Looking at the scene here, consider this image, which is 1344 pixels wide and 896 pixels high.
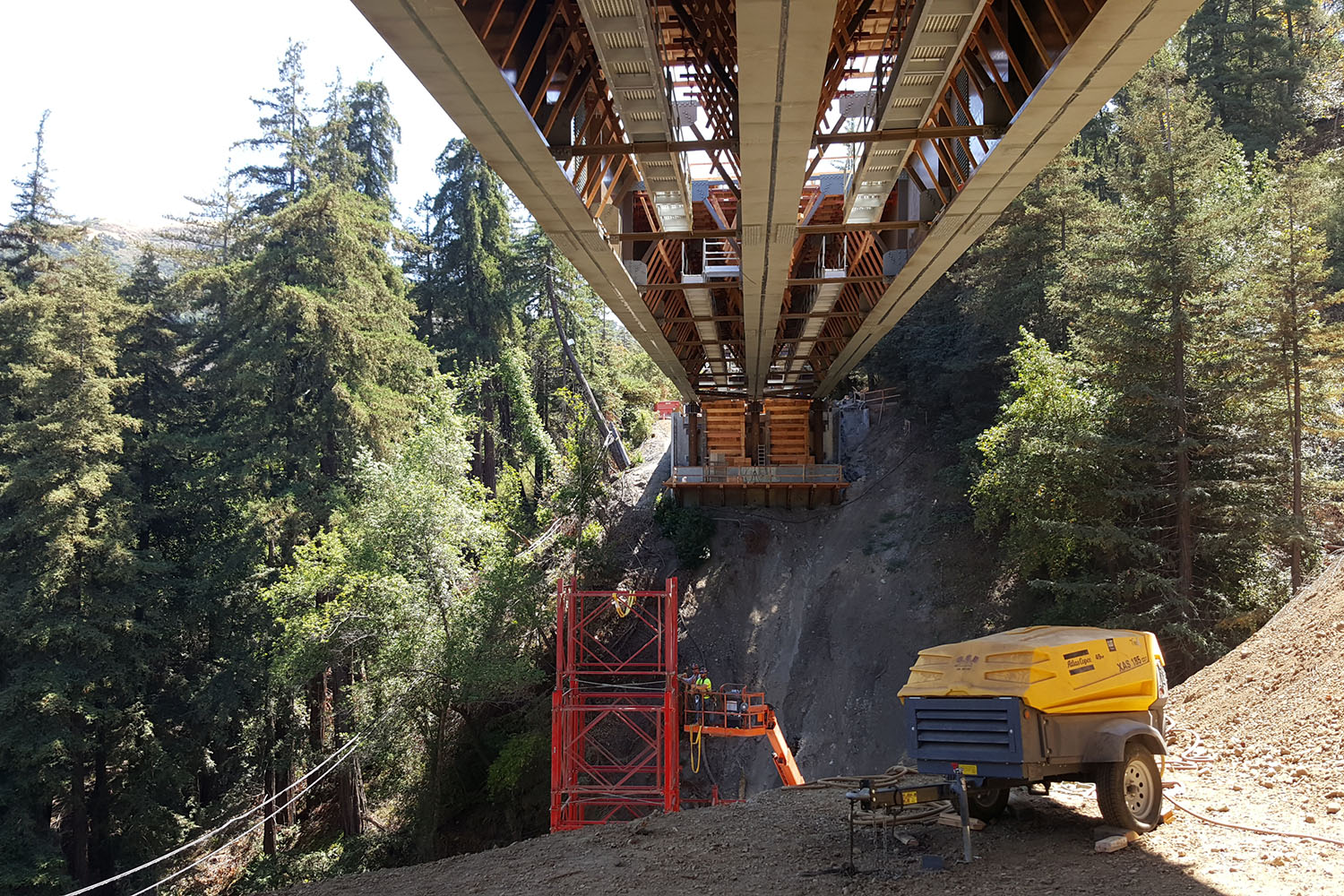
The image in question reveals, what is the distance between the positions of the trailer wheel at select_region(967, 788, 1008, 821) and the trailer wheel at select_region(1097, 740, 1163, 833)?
103 centimetres

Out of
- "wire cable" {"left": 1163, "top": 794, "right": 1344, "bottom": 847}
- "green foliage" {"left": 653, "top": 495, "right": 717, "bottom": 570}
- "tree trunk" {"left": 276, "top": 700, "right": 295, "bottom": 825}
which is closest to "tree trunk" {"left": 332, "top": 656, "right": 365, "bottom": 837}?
"tree trunk" {"left": 276, "top": 700, "right": 295, "bottom": 825}

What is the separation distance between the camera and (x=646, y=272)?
46.1 ft

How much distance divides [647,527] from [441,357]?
60.1ft

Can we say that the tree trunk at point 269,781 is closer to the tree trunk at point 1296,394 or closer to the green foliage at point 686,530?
the green foliage at point 686,530

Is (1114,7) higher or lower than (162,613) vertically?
higher

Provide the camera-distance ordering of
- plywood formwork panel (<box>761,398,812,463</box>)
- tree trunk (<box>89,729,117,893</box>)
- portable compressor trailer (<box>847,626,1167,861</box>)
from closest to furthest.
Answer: portable compressor trailer (<box>847,626,1167,861</box>)
tree trunk (<box>89,729,117,893</box>)
plywood formwork panel (<box>761,398,812,463</box>)

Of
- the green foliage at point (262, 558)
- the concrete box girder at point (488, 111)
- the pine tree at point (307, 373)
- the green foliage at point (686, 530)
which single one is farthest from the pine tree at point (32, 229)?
the concrete box girder at point (488, 111)

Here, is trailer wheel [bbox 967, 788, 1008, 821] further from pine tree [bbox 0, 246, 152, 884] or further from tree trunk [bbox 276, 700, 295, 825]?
pine tree [bbox 0, 246, 152, 884]

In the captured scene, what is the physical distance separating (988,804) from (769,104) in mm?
7210

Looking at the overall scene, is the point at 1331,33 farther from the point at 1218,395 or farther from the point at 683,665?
the point at 683,665

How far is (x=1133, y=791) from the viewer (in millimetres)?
8484

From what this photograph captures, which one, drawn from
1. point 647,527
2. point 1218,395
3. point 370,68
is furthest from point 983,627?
point 370,68

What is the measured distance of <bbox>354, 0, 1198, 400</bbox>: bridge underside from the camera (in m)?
6.87

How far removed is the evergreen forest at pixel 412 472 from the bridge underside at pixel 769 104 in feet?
36.6
